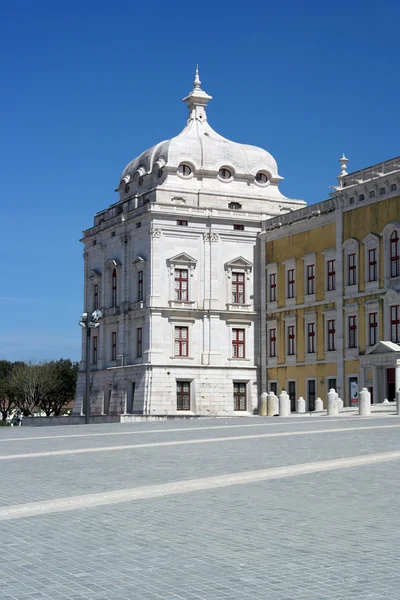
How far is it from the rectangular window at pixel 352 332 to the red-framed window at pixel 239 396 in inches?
423

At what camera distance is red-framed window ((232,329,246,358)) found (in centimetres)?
A: 6456

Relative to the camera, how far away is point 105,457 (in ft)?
68.6

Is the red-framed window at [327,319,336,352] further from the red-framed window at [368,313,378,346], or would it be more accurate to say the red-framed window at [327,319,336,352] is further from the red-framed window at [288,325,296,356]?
the red-framed window at [288,325,296,356]

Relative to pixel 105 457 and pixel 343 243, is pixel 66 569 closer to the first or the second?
pixel 105 457

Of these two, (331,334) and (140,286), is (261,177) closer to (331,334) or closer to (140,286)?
(140,286)

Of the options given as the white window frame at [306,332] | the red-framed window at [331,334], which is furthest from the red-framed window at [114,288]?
the red-framed window at [331,334]

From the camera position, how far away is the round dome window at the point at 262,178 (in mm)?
68375

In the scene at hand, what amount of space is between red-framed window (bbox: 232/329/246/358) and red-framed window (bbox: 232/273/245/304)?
6.33 feet

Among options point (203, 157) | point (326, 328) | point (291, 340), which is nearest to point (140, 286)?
point (203, 157)

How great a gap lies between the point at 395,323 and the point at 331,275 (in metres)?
6.83

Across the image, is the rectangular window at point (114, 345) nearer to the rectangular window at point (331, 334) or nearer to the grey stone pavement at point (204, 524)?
the rectangular window at point (331, 334)

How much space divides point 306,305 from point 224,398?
8047 mm

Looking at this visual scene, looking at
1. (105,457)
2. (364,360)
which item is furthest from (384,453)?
(364,360)

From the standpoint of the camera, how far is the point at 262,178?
68750 millimetres
